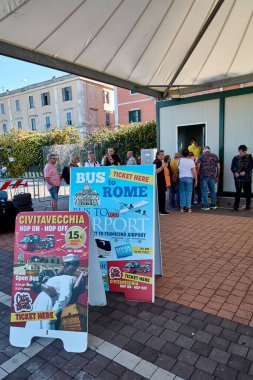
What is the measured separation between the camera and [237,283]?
3613mm

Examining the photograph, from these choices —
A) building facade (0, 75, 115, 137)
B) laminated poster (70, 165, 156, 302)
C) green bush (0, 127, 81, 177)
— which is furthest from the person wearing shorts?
building facade (0, 75, 115, 137)

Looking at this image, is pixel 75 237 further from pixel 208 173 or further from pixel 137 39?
pixel 208 173

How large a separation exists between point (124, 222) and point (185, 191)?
4.78 m

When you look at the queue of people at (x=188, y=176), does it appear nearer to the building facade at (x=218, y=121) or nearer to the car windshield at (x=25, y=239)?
the building facade at (x=218, y=121)

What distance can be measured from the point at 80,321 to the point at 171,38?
591cm

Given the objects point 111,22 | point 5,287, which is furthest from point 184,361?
point 111,22

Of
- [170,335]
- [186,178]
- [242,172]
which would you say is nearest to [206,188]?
[186,178]

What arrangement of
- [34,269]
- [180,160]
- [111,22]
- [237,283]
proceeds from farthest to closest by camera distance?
1. [180,160]
2. [111,22]
3. [237,283]
4. [34,269]

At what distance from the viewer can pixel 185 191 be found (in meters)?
7.75

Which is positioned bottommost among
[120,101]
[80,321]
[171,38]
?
Answer: [80,321]

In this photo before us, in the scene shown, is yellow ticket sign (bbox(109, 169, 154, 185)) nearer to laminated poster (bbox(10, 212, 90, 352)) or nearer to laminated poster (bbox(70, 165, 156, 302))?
laminated poster (bbox(70, 165, 156, 302))

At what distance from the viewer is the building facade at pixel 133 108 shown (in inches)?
Result: 1178

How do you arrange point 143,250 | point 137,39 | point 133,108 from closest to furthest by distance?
point 143,250, point 137,39, point 133,108

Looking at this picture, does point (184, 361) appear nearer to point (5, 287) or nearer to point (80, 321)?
point (80, 321)
